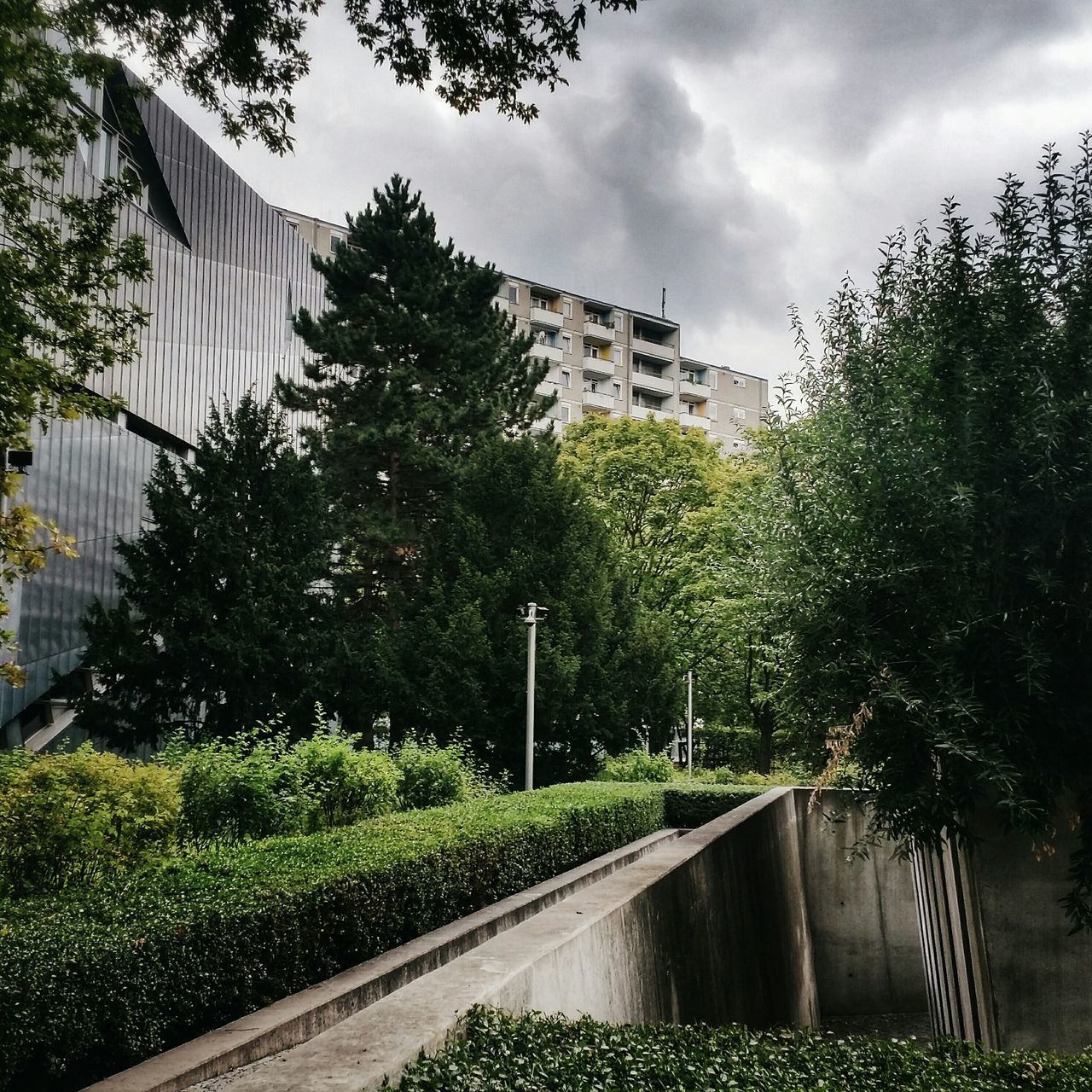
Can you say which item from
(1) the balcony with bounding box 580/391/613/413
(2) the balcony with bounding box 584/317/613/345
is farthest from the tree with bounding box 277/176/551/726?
(2) the balcony with bounding box 584/317/613/345

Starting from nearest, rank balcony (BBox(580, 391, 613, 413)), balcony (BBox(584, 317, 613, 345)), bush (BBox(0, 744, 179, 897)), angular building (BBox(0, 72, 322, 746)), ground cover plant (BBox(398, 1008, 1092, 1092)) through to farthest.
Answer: ground cover plant (BBox(398, 1008, 1092, 1092)) < bush (BBox(0, 744, 179, 897)) < angular building (BBox(0, 72, 322, 746)) < balcony (BBox(580, 391, 613, 413)) < balcony (BBox(584, 317, 613, 345))

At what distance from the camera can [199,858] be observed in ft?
23.2

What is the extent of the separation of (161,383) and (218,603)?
6.30 m

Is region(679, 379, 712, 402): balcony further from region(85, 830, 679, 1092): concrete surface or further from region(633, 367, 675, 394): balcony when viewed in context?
region(85, 830, 679, 1092): concrete surface

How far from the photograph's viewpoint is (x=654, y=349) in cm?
6881

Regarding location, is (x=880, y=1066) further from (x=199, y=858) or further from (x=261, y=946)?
(x=199, y=858)

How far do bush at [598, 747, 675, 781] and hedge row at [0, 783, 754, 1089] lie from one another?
13130 millimetres

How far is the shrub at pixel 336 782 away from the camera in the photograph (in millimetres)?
11047

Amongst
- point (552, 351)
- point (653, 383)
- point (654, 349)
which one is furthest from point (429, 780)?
point (654, 349)

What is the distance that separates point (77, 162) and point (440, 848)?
5.83m

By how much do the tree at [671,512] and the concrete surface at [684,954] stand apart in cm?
1782

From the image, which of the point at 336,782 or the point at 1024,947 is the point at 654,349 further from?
the point at 1024,947

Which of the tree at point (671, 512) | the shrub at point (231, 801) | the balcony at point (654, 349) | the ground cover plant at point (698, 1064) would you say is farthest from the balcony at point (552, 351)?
the ground cover plant at point (698, 1064)

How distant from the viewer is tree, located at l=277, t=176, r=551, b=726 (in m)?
28.1
